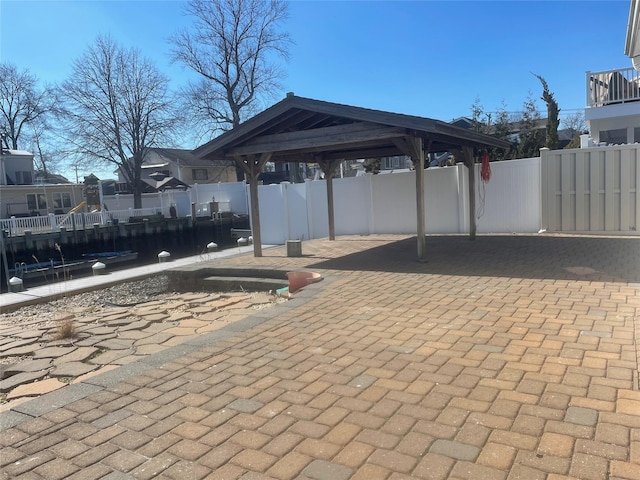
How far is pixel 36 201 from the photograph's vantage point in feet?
112

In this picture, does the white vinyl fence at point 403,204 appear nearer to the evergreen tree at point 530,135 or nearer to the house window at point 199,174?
the evergreen tree at point 530,135

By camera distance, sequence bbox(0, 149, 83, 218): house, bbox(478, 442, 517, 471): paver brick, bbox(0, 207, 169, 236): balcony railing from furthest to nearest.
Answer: bbox(0, 149, 83, 218): house → bbox(0, 207, 169, 236): balcony railing → bbox(478, 442, 517, 471): paver brick

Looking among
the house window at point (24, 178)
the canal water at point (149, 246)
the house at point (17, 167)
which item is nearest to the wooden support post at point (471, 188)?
the canal water at point (149, 246)

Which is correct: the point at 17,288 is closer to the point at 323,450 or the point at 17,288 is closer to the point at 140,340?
the point at 140,340

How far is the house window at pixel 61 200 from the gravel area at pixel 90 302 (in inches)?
1191

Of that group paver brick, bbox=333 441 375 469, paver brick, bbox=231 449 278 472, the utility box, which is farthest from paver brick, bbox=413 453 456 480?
the utility box

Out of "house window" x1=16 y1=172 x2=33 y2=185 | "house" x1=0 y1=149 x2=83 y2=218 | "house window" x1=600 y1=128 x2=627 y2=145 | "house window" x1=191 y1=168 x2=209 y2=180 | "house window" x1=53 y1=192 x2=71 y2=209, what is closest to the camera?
"house window" x1=600 y1=128 x2=627 y2=145

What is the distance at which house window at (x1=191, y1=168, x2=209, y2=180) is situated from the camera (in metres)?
50.7

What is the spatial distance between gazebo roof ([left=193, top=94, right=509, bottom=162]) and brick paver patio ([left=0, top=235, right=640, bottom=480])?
11.1 feet

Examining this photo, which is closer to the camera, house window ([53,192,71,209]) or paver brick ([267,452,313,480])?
paver brick ([267,452,313,480])

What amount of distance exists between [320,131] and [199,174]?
45369 mm

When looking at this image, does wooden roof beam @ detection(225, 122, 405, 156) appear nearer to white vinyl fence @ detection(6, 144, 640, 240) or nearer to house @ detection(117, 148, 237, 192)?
white vinyl fence @ detection(6, 144, 640, 240)

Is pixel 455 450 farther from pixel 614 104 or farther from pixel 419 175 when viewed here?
pixel 614 104

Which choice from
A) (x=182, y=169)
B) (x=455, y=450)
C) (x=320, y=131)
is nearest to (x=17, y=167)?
(x=182, y=169)
